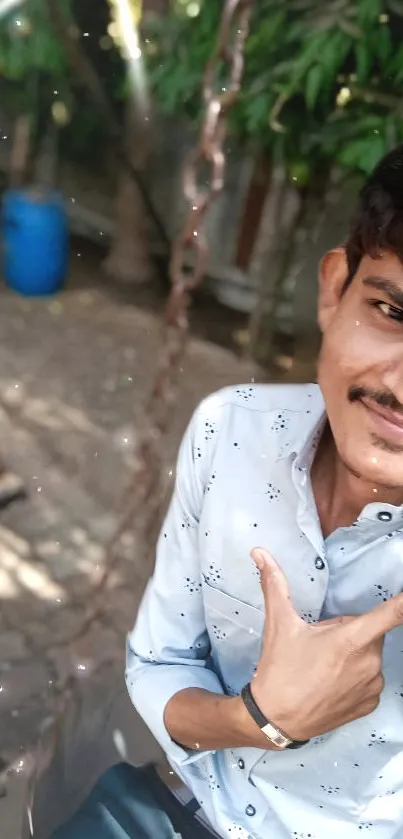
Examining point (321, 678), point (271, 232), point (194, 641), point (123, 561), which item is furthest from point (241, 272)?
point (321, 678)

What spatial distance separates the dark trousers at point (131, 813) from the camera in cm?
63

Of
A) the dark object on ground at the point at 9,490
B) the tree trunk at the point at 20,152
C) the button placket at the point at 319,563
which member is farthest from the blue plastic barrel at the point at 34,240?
the button placket at the point at 319,563

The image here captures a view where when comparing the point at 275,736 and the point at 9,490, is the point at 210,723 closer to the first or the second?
the point at 275,736

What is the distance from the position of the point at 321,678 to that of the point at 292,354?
1.75 m

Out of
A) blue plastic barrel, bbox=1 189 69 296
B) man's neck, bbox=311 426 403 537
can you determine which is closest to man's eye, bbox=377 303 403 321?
man's neck, bbox=311 426 403 537

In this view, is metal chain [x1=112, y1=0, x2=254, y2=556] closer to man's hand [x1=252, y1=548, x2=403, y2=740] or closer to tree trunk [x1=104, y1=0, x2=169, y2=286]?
man's hand [x1=252, y1=548, x2=403, y2=740]

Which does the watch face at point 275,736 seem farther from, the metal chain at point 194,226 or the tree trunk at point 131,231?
the tree trunk at point 131,231

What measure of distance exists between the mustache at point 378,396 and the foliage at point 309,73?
0.91 metres

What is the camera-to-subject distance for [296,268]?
6.73 ft

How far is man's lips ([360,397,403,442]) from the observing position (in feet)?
1.45

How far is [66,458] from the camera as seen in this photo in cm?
182

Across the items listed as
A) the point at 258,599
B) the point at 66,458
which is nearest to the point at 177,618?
the point at 258,599

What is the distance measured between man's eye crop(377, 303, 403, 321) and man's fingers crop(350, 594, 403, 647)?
16cm

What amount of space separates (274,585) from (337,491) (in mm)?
106
